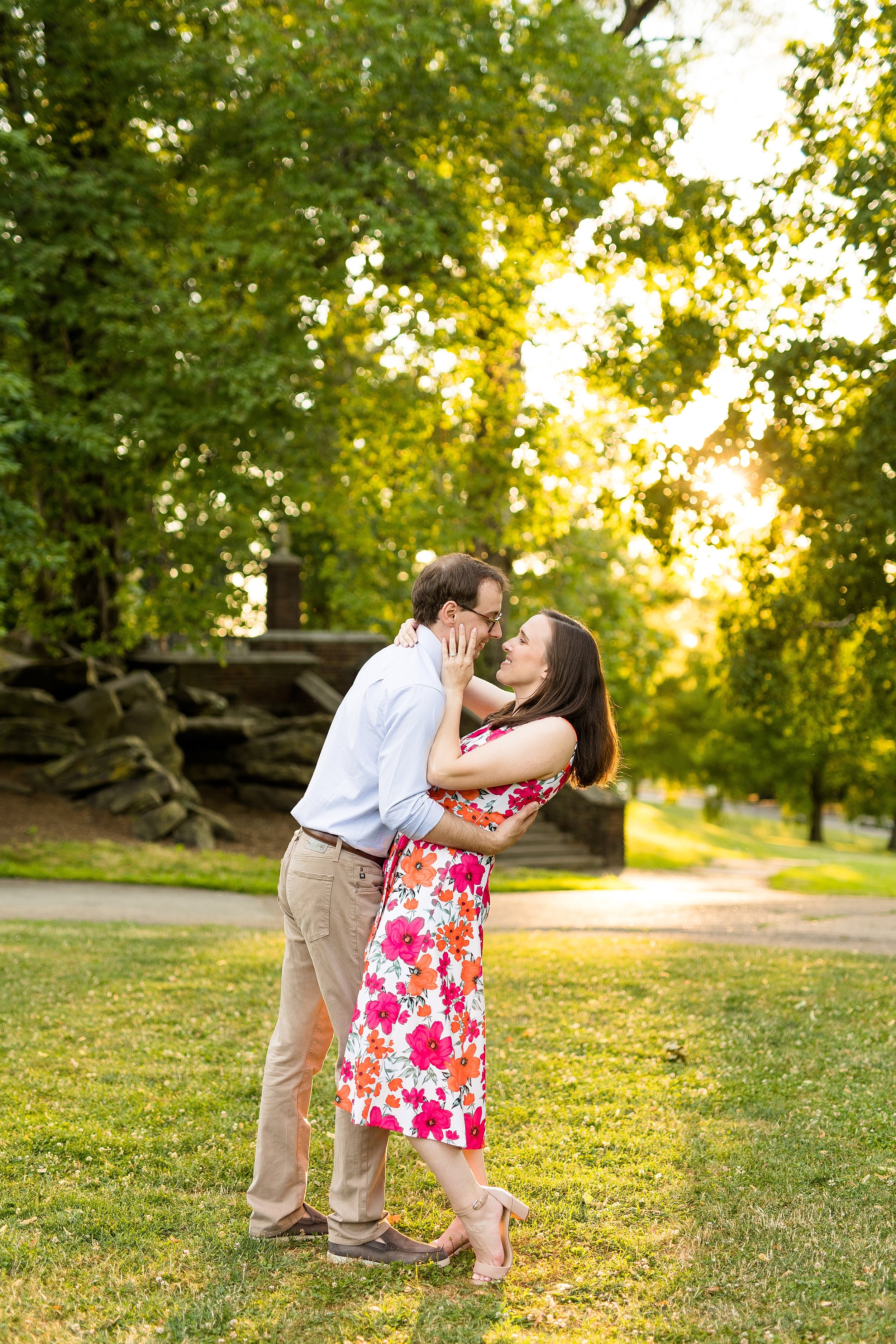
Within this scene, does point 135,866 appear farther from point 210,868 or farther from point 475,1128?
point 475,1128

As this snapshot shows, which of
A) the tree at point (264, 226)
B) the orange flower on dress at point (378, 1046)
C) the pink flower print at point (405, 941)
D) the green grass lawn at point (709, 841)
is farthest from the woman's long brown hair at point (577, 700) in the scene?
the green grass lawn at point (709, 841)

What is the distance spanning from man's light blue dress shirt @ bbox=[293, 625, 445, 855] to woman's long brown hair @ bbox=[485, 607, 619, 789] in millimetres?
351

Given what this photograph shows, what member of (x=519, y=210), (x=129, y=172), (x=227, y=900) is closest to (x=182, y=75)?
(x=129, y=172)

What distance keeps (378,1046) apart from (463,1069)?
0.94 feet

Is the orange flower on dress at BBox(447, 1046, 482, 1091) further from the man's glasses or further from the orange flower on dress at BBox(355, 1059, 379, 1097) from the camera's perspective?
the man's glasses

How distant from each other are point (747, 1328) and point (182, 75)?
15459 millimetres

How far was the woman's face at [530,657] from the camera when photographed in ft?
13.1

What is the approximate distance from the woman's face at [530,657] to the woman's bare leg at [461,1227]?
160 centimetres

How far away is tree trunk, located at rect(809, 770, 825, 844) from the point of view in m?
41.2

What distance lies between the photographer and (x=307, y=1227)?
4.18m

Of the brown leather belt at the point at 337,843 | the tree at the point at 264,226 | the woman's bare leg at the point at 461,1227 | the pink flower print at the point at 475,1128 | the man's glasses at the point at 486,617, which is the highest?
the tree at the point at 264,226

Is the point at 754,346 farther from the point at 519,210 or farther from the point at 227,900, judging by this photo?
the point at 227,900

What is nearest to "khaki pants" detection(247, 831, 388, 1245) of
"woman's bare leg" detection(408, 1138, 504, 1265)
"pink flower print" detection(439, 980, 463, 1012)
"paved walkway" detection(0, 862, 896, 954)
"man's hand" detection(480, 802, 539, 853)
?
"woman's bare leg" detection(408, 1138, 504, 1265)

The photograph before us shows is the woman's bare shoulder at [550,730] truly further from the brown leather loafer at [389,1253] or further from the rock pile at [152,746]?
the rock pile at [152,746]
